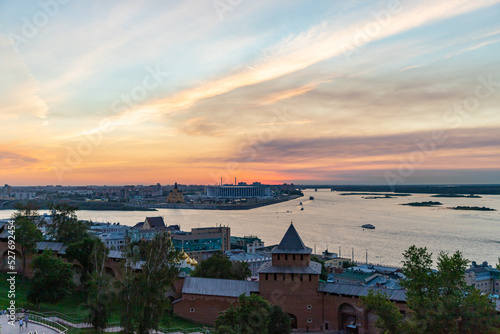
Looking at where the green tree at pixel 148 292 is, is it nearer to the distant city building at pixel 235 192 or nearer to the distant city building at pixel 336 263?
the distant city building at pixel 336 263

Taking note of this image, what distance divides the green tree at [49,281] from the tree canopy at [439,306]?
34.1 feet

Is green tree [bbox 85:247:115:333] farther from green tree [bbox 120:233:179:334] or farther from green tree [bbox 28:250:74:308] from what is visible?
green tree [bbox 28:250:74:308]

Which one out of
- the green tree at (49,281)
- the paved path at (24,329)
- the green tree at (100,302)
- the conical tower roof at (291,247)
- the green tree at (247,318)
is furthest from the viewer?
the conical tower roof at (291,247)

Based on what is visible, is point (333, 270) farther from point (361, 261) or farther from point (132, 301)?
point (132, 301)

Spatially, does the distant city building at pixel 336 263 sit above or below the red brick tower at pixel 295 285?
below


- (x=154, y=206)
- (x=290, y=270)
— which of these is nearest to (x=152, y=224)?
(x=290, y=270)

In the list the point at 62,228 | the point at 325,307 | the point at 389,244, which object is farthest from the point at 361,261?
the point at 62,228

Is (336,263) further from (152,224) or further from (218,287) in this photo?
(152,224)

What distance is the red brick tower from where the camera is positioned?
16.4 metres

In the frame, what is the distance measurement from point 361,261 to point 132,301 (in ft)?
108

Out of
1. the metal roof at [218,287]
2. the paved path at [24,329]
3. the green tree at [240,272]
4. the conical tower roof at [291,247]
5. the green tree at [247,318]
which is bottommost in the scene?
the green tree at [240,272]

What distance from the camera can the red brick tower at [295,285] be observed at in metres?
16.4

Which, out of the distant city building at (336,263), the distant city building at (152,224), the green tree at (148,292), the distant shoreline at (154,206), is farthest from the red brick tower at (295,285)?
the distant shoreline at (154,206)

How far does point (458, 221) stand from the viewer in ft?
220
